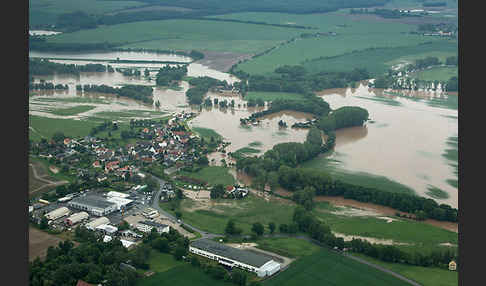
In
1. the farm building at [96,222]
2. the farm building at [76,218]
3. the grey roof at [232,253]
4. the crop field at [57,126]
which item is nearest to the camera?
the grey roof at [232,253]

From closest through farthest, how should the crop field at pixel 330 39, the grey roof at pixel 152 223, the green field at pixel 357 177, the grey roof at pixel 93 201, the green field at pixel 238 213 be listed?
the grey roof at pixel 152 223 → the green field at pixel 238 213 → the grey roof at pixel 93 201 → the green field at pixel 357 177 → the crop field at pixel 330 39

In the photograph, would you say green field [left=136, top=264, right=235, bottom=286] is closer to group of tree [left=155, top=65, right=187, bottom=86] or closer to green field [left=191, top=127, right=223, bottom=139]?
green field [left=191, top=127, right=223, bottom=139]

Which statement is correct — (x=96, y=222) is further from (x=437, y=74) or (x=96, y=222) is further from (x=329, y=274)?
(x=437, y=74)

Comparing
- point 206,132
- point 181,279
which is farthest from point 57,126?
point 181,279

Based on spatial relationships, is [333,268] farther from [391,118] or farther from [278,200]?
[391,118]

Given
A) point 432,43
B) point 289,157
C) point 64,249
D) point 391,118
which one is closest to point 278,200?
point 289,157

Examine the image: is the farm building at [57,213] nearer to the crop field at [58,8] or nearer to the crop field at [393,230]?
the crop field at [393,230]

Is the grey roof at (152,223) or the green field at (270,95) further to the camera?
the green field at (270,95)

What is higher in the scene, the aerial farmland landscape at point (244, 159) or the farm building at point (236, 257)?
the aerial farmland landscape at point (244, 159)

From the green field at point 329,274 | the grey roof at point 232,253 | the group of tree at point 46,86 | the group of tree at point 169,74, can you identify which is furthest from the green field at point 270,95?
the green field at point 329,274
